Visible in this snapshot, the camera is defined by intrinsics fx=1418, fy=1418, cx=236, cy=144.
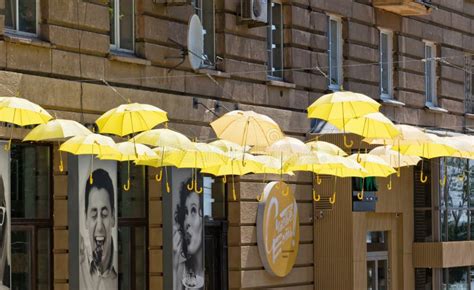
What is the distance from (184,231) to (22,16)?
18.4 feet

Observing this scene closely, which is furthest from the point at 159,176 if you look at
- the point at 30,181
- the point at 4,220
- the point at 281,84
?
the point at 281,84

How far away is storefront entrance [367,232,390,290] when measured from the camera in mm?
32656

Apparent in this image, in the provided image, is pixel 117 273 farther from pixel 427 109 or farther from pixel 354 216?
pixel 427 109

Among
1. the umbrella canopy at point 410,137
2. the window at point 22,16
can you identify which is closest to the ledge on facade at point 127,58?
the window at point 22,16

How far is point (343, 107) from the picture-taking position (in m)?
23.8

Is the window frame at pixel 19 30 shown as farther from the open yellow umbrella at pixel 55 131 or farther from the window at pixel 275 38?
the window at pixel 275 38

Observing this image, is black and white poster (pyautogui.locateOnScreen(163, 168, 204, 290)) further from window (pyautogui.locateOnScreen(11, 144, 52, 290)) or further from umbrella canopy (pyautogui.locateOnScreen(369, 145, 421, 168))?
umbrella canopy (pyautogui.locateOnScreen(369, 145, 421, 168))

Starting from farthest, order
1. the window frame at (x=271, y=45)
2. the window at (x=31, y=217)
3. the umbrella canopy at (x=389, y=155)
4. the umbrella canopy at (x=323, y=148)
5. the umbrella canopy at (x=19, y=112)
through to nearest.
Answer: the window frame at (x=271, y=45), the umbrella canopy at (x=389, y=155), the umbrella canopy at (x=323, y=148), the window at (x=31, y=217), the umbrella canopy at (x=19, y=112)

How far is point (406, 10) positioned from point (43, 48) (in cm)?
1399

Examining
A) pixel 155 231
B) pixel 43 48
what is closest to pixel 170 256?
pixel 155 231

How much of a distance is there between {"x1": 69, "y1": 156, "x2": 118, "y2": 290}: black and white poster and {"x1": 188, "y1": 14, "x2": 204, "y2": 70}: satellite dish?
11.2 ft

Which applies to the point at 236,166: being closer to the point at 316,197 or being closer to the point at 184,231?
the point at 184,231

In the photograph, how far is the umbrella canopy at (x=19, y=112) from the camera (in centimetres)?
2016

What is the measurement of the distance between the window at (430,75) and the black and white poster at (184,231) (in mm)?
12156
